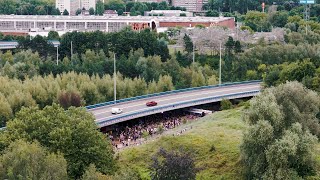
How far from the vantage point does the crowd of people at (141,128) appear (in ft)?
127

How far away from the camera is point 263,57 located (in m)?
64.4

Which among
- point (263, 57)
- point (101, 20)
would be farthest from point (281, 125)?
point (101, 20)

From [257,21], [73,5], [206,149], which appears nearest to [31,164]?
[206,149]

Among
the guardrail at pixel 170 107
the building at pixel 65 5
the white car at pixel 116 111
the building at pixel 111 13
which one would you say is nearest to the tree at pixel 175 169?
the guardrail at pixel 170 107

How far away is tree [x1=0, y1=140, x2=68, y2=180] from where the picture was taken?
2545cm

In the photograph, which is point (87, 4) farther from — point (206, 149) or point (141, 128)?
point (206, 149)

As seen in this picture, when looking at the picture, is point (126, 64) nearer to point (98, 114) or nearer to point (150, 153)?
point (98, 114)

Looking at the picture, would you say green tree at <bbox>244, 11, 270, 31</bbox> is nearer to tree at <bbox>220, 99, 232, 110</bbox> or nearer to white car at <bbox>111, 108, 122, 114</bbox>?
tree at <bbox>220, 99, 232, 110</bbox>

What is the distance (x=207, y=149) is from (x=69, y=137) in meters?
7.80

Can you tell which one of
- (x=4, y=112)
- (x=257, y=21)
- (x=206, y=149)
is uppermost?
(x=257, y=21)

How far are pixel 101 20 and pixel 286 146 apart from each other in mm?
72595

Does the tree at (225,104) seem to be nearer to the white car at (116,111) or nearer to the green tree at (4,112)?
the white car at (116,111)

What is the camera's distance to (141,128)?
4194cm

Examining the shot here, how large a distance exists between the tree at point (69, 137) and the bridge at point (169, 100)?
918 cm
